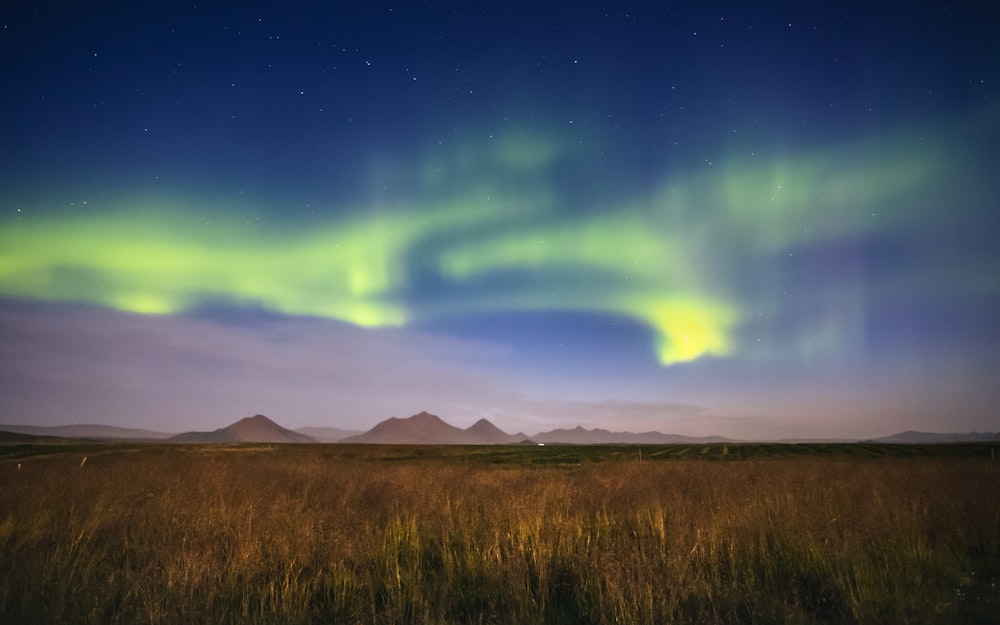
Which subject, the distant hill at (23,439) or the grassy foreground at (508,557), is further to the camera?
the distant hill at (23,439)

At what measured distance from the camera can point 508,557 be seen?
6266 mm

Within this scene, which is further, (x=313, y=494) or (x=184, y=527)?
(x=313, y=494)

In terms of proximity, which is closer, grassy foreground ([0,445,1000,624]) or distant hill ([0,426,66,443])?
grassy foreground ([0,445,1000,624])

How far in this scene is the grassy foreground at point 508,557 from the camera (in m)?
5.29

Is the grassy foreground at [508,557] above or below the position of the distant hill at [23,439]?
above

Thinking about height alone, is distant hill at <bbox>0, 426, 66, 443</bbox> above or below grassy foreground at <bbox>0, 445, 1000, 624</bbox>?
below

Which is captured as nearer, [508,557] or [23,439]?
[508,557]

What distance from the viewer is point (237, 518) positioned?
8.13m

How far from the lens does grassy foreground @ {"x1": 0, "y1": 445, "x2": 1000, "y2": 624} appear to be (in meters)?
5.29

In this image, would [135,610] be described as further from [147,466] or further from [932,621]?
[147,466]

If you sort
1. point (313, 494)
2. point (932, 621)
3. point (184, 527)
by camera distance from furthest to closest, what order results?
1. point (313, 494)
2. point (184, 527)
3. point (932, 621)

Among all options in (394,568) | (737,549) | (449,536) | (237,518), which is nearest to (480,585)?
(394,568)

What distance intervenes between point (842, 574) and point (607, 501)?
476cm

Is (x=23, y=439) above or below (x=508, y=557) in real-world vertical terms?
below
